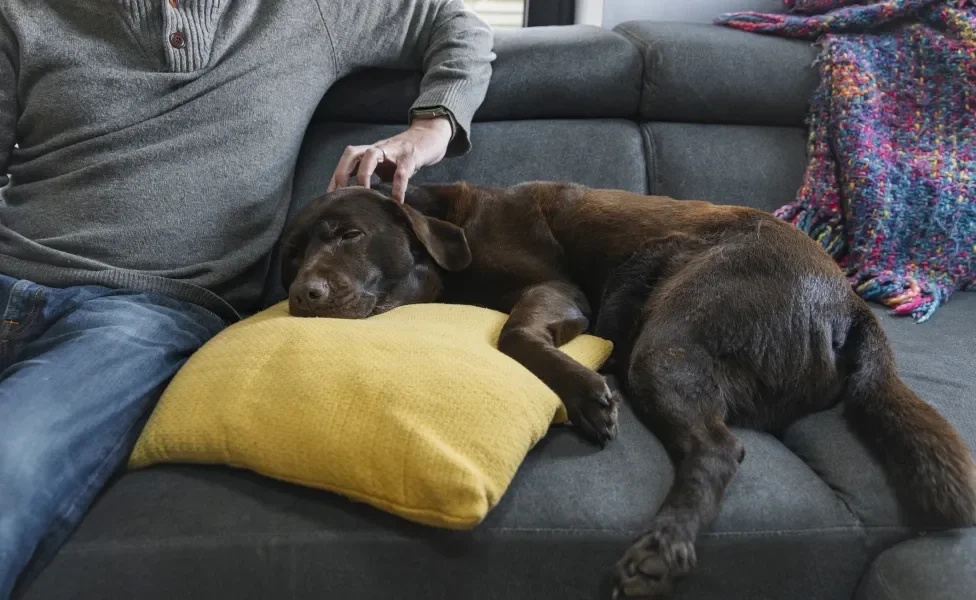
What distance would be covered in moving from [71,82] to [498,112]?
3.86 feet

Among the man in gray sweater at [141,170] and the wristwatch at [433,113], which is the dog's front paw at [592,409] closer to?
the man in gray sweater at [141,170]

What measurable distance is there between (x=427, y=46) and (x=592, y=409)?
4.27ft

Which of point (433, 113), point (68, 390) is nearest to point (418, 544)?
point (68, 390)

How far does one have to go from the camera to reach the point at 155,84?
58.9 inches

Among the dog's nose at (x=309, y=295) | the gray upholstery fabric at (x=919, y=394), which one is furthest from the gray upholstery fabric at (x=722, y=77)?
the dog's nose at (x=309, y=295)

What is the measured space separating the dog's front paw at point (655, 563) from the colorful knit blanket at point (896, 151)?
120cm

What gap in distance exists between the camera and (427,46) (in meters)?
1.96

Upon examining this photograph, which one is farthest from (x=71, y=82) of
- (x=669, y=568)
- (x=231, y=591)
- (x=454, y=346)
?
(x=669, y=568)

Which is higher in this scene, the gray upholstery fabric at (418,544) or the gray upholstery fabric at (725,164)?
the gray upholstery fabric at (725,164)

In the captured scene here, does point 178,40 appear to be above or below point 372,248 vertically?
above

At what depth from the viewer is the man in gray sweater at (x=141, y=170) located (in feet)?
3.76

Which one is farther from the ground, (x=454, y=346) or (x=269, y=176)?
(x=269, y=176)

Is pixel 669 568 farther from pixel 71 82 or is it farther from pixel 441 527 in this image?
pixel 71 82

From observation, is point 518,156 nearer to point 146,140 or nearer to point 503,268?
point 503,268
